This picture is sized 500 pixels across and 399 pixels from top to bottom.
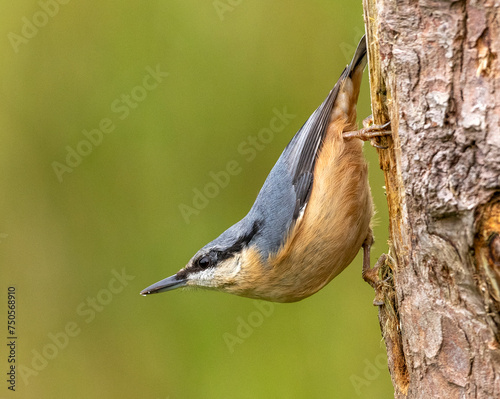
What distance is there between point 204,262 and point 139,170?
1.28 m

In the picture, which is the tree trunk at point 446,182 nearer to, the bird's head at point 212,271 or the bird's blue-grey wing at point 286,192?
the bird's blue-grey wing at point 286,192

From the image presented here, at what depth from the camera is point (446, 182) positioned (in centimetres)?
204

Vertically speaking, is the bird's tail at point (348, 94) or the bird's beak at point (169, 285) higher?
the bird's tail at point (348, 94)

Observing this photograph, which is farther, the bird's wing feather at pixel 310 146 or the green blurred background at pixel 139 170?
the green blurred background at pixel 139 170

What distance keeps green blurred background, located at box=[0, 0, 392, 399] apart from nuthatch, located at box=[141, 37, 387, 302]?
2.85 feet

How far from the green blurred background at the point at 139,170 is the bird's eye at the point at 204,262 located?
0.90 metres

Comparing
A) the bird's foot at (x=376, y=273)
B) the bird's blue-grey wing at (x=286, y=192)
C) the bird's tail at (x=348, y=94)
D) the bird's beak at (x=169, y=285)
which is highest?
the bird's tail at (x=348, y=94)

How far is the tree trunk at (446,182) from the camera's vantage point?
6.39 feet

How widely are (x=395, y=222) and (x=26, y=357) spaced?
3.21 m

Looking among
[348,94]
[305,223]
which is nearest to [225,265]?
[305,223]

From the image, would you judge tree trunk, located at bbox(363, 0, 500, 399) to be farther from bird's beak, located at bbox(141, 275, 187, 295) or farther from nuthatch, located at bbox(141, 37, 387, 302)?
bird's beak, located at bbox(141, 275, 187, 295)

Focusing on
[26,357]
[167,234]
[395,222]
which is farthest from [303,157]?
[26,357]

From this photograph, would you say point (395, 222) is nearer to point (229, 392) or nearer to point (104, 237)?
point (229, 392)

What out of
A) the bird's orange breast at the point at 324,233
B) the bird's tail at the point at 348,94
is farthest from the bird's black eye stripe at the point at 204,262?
the bird's tail at the point at 348,94
